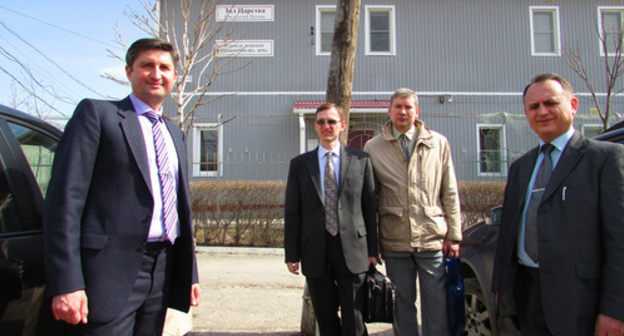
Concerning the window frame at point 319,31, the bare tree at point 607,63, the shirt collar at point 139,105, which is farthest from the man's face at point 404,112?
the window frame at point 319,31

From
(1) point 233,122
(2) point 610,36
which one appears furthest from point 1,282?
(2) point 610,36

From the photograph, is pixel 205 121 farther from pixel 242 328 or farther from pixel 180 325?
pixel 180 325

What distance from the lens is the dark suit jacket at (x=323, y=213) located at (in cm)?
A: 271

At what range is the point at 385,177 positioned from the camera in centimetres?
295

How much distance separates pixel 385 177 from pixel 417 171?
0.24m

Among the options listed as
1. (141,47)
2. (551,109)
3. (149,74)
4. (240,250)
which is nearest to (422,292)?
(551,109)

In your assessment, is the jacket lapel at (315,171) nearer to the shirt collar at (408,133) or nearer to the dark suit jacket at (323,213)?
the dark suit jacket at (323,213)

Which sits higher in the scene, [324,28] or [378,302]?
[324,28]

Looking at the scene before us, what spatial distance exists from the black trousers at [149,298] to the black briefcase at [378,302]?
139 centimetres

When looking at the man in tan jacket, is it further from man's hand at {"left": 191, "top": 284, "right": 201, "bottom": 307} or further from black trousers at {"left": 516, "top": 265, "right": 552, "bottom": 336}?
man's hand at {"left": 191, "top": 284, "right": 201, "bottom": 307}

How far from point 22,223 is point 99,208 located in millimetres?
484

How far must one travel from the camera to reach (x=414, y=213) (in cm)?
281

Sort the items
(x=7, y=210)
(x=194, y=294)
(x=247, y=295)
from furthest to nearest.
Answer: (x=247, y=295)
(x=194, y=294)
(x=7, y=210)

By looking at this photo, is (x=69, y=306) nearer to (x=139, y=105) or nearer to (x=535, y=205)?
(x=139, y=105)
